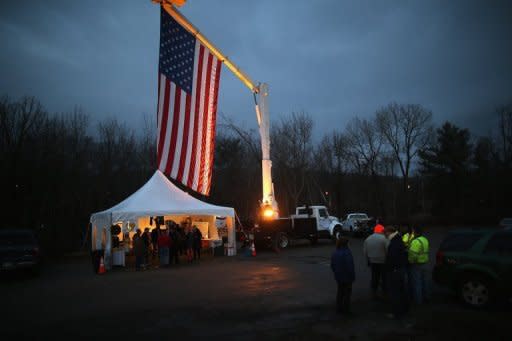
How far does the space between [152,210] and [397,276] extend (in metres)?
12.3

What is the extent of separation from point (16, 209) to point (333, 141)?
35.1 m

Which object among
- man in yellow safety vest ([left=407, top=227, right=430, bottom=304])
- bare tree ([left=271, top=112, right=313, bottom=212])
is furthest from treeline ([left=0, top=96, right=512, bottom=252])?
man in yellow safety vest ([left=407, top=227, right=430, bottom=304])

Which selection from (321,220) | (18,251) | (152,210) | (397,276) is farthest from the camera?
(321,220)

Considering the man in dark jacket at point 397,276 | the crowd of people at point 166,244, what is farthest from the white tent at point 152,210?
the man in dark jacket at point 397,276

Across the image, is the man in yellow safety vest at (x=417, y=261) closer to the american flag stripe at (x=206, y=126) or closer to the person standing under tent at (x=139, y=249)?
the person standing under tent at (x=139, y=249)

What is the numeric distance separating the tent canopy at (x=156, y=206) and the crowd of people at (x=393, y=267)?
10807mm

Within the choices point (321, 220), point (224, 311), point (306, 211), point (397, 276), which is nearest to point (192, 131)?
point (306, 211)

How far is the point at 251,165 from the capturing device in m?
45.9

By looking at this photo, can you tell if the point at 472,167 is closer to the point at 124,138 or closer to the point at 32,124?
the point at 124,138

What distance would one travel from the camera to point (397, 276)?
6.77 metres

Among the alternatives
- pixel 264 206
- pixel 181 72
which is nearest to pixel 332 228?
pixel 264 206

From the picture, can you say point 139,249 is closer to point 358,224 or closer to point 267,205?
point 267,205

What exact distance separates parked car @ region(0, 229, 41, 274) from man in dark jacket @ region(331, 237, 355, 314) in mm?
12013

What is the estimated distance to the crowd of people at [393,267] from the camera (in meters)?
6.77
